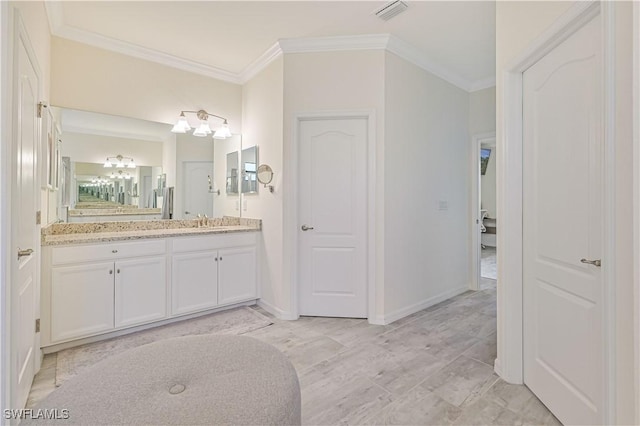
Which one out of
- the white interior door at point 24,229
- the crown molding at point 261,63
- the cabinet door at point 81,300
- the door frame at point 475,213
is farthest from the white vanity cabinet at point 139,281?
the door frame at point 475,213

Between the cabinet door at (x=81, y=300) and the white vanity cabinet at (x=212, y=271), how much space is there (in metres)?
0.53

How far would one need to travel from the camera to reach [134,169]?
3197 mm

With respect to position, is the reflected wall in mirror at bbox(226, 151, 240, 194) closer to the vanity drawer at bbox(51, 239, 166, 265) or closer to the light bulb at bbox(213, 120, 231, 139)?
the light bulb at bbox(213, 120, 231, 139)

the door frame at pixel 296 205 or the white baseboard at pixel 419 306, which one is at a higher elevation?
the door frame at pixel 296 205

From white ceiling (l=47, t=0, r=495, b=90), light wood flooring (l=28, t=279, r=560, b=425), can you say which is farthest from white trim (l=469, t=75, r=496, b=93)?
light wood flooring (l=28, t=279, r=560, b=425)

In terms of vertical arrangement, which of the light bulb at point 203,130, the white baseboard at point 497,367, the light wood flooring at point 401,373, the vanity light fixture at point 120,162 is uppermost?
the light bulb at point 203,130

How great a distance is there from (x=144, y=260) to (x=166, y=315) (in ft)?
1.87

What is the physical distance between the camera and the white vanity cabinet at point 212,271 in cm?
290

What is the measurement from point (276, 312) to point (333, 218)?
3.78ft

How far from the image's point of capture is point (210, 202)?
3664 mm

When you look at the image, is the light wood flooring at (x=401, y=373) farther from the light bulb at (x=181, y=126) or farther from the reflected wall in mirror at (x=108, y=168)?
the light bulb at (x=181, y=126)

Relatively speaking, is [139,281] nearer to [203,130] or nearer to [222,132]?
[203,130]

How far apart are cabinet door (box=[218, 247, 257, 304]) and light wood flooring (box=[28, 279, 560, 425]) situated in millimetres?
554

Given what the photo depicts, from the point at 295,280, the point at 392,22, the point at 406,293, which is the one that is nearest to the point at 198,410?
the point at 295,280
